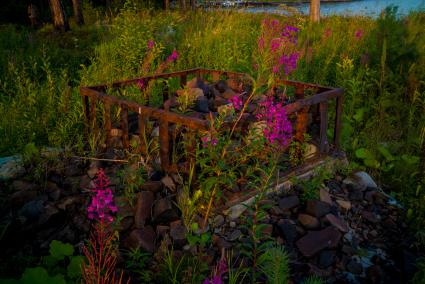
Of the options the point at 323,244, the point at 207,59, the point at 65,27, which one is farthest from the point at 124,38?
the point at 65,27

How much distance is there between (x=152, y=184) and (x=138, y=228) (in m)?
0.43

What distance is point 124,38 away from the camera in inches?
282

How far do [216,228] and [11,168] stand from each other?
2094 mm

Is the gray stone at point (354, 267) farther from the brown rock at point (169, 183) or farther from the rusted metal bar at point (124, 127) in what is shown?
the rusted metal bar at point (124, 127)

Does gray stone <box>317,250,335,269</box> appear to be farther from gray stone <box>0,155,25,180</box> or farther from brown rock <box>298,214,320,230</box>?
gray stone <box>0,155,25,180</box>

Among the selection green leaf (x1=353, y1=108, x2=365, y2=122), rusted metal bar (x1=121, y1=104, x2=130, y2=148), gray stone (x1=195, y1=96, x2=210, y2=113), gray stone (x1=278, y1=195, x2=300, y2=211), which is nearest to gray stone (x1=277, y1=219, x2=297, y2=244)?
gray stone (x1=278, y1=195, x2=300, y2=211)

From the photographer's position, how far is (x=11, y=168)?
13.4 ft

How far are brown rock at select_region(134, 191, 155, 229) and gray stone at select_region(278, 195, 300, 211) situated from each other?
3.66 ft

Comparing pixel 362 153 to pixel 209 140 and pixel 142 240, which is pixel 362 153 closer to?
pixel 209 140

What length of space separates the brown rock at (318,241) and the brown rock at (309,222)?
0.09 meters

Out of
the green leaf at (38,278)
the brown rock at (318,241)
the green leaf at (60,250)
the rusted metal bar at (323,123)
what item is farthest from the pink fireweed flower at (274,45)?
the green leaf at (38,278)

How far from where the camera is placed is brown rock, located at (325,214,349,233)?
3.56 meters

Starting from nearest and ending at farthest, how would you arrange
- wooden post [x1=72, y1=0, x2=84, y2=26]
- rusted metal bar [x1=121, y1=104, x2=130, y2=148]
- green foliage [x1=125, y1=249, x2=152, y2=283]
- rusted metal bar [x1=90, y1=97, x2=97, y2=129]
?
green foliage [x1=125, y1=249, x2=152, y2=283], rusted metal bar [x1=121, y1=104, x2=130, y2=148], rusted metal bar [x1=90, y1=97, x2=97, y2=129], wooden post [x1=72, y1=0, x2=84, y2=26]

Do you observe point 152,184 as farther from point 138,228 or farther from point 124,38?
point 124,38
